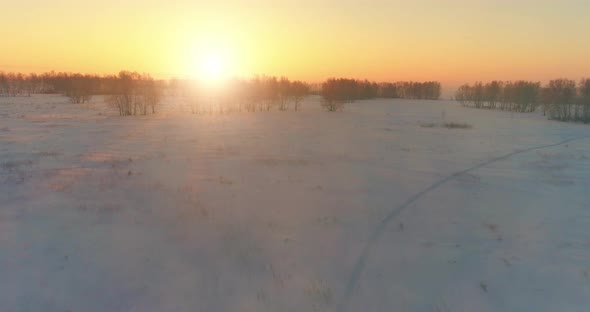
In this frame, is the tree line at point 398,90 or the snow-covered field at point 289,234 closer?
the snow-covered field at point 289,234

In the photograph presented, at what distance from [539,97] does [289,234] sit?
45334 millimetres

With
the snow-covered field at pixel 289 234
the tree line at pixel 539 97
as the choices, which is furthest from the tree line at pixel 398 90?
the snow-covered field at pixel 289 234

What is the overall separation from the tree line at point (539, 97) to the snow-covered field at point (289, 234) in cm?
2480

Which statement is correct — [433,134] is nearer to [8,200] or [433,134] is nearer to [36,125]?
[8,200]

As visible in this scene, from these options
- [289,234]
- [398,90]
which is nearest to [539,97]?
[398,90]

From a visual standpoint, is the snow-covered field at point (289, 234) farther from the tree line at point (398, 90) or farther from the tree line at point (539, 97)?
the tree line at point (398, 90)

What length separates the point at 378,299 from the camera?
4375 millimetres

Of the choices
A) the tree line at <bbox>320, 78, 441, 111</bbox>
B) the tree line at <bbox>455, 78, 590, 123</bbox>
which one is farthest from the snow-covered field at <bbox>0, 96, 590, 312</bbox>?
the tree line at <bbox>320, 78, 441, 111</bbox>

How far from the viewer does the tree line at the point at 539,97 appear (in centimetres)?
3077

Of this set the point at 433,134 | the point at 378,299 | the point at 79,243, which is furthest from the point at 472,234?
the point at 433,134

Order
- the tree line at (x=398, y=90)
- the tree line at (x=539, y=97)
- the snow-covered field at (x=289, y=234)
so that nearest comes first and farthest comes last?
the snow-covered field at (x=289, y=234), the tree line at (x=539, y=97), the tree line at (x=398, y=90)

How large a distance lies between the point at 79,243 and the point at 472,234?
618 cm

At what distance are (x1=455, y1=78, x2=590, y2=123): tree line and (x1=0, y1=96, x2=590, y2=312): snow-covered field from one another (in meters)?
24.8

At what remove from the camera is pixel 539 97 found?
1612 inches
